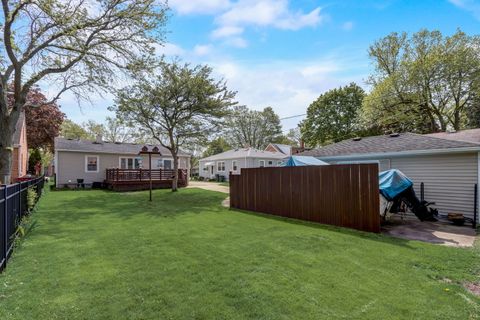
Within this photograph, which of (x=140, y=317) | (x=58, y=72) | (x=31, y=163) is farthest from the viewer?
(x=31, y=163)

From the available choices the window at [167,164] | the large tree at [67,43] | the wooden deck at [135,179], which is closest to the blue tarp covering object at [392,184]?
the large tree at [67,43]

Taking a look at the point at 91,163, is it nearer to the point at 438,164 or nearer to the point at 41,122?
the point at 41,122

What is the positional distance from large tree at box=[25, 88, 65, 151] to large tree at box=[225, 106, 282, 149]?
24171mm

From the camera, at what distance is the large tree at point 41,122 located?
79.2 ft

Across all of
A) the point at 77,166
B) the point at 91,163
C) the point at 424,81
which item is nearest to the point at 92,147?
the point at 91,163

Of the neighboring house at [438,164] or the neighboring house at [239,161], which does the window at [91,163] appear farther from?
the neighboring house at [438,164]

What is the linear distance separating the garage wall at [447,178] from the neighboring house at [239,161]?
15276 millimetres

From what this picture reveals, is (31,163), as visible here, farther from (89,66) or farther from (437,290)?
(437,290)

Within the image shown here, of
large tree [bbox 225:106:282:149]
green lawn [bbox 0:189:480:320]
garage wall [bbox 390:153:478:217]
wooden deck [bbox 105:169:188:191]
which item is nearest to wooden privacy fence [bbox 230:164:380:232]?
green lawn [bbox 0:189:480:320]

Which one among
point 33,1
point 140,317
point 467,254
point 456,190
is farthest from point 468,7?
point 33,1

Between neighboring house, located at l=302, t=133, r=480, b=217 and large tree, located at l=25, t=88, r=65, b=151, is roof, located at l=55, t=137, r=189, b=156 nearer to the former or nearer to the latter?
large tree, located at l=25, t=88, r=65, b=151

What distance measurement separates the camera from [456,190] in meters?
8.70

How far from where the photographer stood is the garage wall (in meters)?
8.39

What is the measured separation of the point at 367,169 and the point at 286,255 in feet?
11.4
